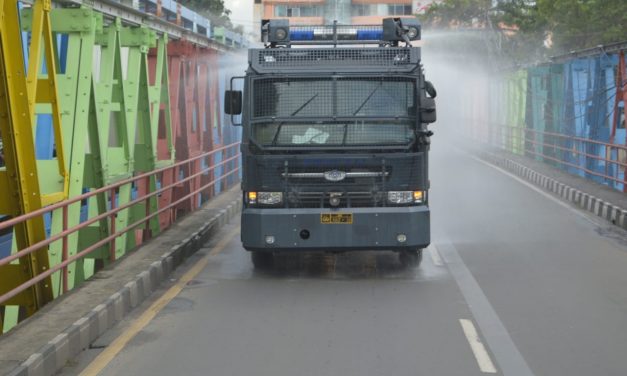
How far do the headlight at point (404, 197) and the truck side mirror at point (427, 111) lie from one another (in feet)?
2.80

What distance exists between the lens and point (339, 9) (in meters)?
92.7

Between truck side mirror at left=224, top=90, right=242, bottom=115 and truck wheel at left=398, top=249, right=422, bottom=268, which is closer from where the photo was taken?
truck side mirror at left=224, top=90, right=242, bottom=115

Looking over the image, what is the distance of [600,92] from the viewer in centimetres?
2267

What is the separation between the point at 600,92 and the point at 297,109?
1319cm

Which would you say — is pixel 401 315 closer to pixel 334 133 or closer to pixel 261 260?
pixel 334 133

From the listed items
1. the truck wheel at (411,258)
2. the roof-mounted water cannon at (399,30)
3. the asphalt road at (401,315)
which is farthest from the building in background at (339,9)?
the truck wheel at (411,258)

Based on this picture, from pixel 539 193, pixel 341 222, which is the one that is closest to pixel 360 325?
pixel 341 222

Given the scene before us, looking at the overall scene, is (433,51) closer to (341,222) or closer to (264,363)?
(341,222)

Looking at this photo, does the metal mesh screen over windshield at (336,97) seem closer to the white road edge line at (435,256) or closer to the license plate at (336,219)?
the license plate at (336,219)

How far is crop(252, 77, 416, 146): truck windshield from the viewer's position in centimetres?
1140

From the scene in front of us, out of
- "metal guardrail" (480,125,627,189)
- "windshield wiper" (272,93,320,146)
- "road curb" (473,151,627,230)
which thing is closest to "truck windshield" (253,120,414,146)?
"windshield wiper" (272,93,320,146)

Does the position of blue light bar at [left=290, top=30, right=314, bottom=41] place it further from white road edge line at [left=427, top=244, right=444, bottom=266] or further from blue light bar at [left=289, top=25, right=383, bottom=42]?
white road edge line at [left=427, top=244, right=444, bottom=266]

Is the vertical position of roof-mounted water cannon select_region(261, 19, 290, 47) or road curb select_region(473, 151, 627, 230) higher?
roof-mounted water cannon select_region(261, 19, 290, 47)

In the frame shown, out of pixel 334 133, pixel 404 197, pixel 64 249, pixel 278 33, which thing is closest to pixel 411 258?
pixel 404 197
